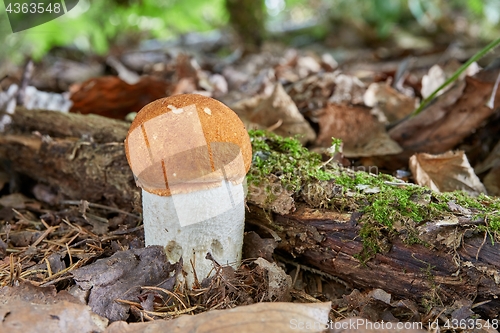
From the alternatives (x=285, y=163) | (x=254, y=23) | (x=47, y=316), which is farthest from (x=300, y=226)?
(x=254, y=23)

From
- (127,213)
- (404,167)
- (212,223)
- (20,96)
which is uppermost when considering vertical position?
(20,96)

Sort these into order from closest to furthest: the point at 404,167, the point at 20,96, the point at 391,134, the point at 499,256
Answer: the point at 499,256 → the point at 404,167 → the point at 391,134 → the point at 20,96

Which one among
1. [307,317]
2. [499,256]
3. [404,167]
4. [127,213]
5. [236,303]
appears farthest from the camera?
[404,167]

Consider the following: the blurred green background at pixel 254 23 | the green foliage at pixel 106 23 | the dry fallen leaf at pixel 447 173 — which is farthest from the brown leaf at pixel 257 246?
the green foliage at pixel 106 23

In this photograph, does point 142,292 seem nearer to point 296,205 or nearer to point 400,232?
point 296,205

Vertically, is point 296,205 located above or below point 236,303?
above

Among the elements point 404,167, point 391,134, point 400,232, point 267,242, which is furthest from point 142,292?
point 391,134
